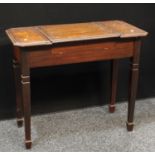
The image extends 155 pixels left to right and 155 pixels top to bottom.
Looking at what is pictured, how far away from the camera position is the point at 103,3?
224 centimetres

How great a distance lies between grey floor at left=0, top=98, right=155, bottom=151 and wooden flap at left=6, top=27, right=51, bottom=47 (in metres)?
0.68

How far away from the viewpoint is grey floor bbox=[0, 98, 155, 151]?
2.01 meters

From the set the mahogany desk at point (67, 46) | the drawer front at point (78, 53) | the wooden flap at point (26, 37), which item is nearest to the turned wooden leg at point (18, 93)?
the mahogany desk at point (67, 46)

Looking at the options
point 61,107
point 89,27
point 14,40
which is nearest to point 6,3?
point 14,40

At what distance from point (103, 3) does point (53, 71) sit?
582mm

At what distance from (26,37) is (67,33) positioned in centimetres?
24

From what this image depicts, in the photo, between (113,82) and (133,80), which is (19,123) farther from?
(133,80)

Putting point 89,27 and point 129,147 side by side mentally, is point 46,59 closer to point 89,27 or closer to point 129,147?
point 89,27

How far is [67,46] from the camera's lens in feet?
5.83

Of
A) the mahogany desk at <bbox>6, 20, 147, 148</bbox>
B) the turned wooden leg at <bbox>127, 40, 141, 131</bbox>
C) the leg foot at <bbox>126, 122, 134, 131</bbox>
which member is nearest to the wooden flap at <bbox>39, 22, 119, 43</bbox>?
the mahogany desk at <bbox>6, 20, 147, 148</bbox>

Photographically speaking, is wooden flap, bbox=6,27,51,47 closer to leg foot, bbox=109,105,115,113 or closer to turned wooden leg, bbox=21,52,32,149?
turned wooden leg, bbox=21,52,32,149

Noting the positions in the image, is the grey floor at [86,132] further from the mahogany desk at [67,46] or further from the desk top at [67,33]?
the desk top at [67,33]

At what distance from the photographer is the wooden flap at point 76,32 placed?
177 centimetres

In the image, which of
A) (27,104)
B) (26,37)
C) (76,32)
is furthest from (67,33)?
(27,104)
